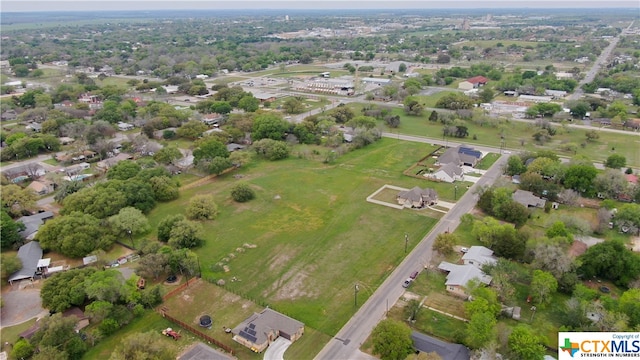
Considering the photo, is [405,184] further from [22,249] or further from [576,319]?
[22,249]

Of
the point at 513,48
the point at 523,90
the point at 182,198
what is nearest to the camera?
the point at 182,198

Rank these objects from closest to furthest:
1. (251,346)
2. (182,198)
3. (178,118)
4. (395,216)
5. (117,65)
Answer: (251,346), (395,216), (182,198), (178,118), (117,65)

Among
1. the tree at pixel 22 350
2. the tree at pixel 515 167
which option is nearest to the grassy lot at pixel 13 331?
the tree at pixel 22 350

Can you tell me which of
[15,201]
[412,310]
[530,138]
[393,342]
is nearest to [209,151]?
[15,201]

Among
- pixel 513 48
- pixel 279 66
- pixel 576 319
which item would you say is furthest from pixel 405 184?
pixel 513 48

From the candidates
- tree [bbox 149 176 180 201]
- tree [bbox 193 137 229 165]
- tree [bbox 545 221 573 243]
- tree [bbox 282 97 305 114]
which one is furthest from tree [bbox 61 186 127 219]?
tree [bbox 282 97 305 114]

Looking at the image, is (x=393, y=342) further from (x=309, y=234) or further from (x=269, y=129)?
(x=269, y=129)

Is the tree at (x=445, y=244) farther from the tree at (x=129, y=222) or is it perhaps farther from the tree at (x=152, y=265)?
the tree at (x=129, y=222)
